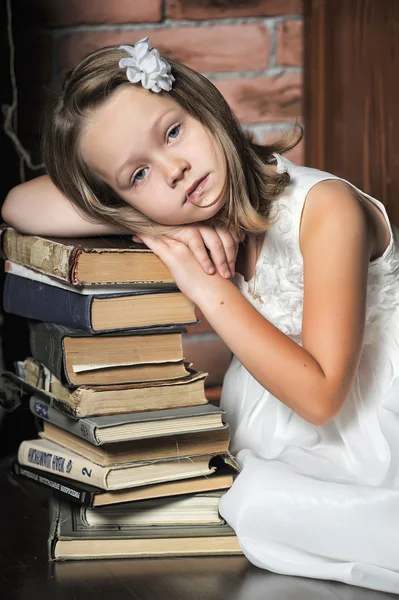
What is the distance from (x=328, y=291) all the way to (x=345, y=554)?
13.1 inches

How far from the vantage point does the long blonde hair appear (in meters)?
1.18

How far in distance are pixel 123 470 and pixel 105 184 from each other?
42cm

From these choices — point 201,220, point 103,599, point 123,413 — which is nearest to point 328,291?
point 201,220

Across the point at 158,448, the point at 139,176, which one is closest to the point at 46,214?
the point at 139,176

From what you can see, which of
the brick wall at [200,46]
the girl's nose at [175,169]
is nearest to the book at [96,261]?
the girl's nose at [175,169]

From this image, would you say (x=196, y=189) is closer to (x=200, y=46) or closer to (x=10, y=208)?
(x=10, y=208)

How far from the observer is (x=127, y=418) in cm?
112

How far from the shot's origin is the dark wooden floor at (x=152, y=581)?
1.02 m

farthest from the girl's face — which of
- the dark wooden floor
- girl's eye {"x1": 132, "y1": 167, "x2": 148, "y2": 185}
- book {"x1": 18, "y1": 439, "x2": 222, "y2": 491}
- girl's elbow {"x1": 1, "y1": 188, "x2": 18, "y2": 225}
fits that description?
the dark wooden floor

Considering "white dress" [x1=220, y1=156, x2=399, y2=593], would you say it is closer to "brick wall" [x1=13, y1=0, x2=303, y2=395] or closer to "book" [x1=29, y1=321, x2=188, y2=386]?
"book" [x1=29, y1=321, x2=188, y2=386]

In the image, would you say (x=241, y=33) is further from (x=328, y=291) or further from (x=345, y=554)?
(x=345, y=554)

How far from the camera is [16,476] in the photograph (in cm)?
148

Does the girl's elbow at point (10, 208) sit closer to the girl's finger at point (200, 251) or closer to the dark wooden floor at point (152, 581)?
the girl's finger at point (200, 251)

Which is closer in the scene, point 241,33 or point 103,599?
point 103,599
